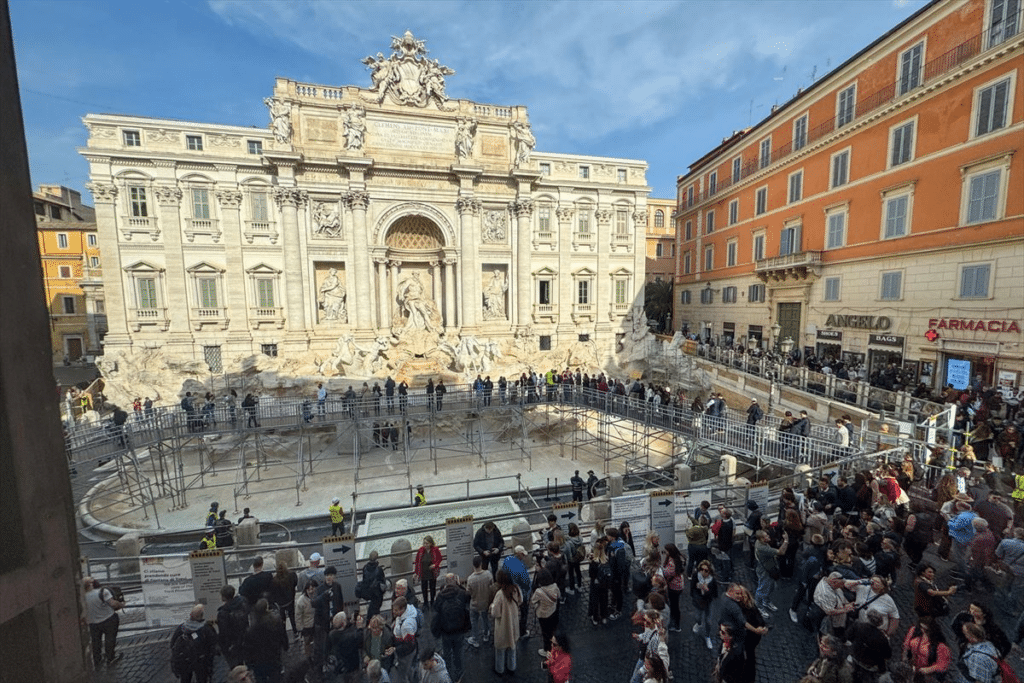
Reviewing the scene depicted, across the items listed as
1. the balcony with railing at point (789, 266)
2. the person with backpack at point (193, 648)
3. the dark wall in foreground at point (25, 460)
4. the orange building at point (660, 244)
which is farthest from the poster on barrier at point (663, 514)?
the orange building at point (660, 244)

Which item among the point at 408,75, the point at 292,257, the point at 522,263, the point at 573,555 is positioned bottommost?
the point at 573,555

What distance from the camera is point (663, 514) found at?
8055 mm

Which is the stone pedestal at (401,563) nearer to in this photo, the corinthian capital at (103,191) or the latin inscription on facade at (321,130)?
the latin inscription on facade at (321,130)

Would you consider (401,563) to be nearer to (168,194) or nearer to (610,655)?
(610,655)

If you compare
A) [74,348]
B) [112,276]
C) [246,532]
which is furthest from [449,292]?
[74,348]

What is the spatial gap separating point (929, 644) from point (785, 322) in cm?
2485

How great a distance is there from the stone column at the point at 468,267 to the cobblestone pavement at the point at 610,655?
22644 millimetres

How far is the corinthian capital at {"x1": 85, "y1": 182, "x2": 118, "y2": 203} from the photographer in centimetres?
2348

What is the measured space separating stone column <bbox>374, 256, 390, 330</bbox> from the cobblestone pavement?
2210 cm

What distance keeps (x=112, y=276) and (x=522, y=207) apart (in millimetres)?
24680

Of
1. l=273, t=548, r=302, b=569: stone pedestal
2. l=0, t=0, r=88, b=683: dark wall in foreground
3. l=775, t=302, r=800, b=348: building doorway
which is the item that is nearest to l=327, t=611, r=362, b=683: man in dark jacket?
l=273, t=548, r=302, b=569: stone pedestal

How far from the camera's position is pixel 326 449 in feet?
62.3

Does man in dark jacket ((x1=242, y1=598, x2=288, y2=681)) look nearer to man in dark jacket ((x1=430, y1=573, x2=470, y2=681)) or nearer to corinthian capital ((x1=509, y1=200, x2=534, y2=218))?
man in dark jacket ((x1=430, y1=573, x2=470, y2=681))

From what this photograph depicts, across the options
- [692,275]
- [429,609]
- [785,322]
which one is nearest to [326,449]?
[429,609]
